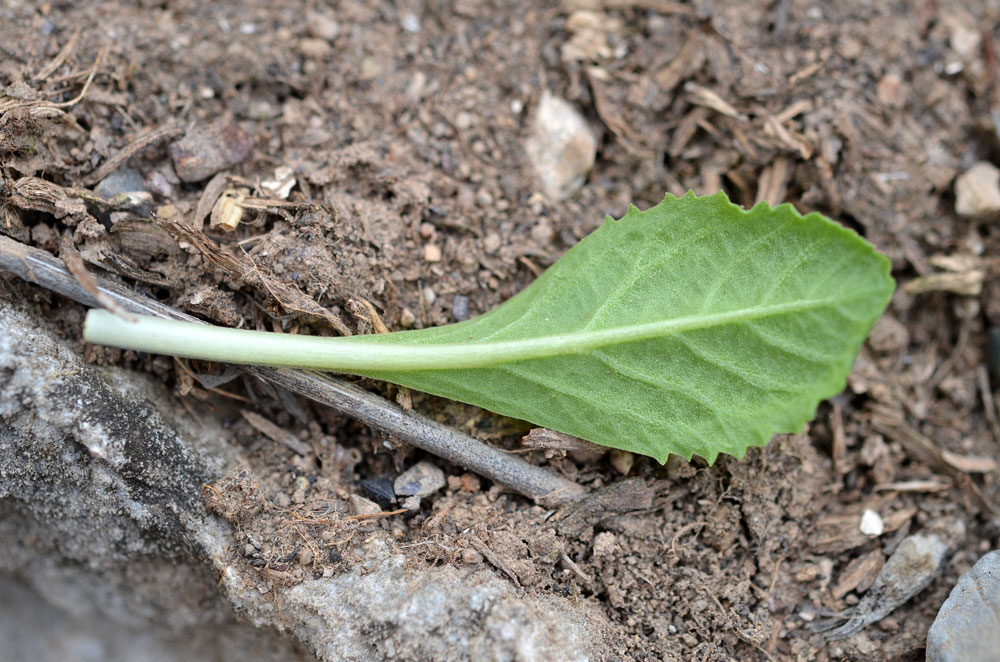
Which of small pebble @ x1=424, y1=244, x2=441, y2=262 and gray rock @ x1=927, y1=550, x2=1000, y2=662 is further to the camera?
small pebble @ x1=424, y1=244, x2=441, y2=262

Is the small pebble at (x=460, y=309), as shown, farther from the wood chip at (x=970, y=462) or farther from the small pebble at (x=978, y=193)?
the small pebble at (x=978, y=193)

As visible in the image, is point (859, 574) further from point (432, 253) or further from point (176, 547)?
point (176, 547)

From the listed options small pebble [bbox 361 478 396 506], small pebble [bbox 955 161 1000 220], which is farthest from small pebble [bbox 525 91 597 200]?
small pebble [bbox 955 161 1000 220]

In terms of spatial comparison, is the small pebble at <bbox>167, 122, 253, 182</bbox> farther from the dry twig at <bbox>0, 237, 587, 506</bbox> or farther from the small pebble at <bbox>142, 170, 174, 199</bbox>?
the dry twig at <bbox>0, 237, 587, 506</bbox>

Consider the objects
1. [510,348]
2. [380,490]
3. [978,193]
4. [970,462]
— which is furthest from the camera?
[978,193]

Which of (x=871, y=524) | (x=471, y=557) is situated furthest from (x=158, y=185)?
(x=871, y=524)

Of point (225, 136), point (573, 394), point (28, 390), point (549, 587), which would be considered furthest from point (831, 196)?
A: point (28, 390)

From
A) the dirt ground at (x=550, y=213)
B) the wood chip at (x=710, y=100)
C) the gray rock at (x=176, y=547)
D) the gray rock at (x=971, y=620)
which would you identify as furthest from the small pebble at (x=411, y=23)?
the gray rock at (x=971, y=620)
